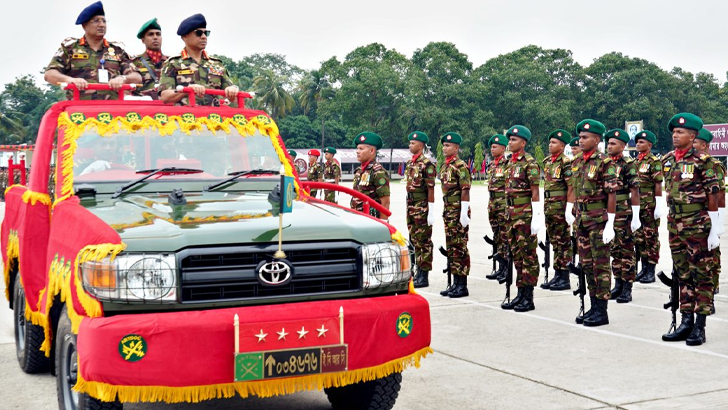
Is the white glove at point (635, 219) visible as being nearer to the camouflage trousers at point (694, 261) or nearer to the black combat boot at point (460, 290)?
the camouflage trousers at point (694, 261)

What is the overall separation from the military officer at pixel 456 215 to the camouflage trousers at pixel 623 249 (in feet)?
5.95

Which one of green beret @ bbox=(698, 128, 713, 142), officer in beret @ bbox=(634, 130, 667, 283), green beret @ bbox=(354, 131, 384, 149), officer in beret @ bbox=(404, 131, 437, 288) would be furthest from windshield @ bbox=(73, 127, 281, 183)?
officer in beret @ bbox=(634, 130, 667, 283)

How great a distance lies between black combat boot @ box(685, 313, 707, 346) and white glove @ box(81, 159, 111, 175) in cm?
513

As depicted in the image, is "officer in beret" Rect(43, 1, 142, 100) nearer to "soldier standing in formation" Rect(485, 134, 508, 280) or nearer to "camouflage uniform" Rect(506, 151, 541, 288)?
"camouflage uniform" Rect(506, 151, 541, 288)

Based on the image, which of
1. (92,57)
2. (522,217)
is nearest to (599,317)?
(522,217)

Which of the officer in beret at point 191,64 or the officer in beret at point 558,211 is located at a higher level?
the officer in beret at point 191,64

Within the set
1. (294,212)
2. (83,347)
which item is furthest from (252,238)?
(83,347)

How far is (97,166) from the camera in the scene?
17.7 ft

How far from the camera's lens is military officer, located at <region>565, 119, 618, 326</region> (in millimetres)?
8133

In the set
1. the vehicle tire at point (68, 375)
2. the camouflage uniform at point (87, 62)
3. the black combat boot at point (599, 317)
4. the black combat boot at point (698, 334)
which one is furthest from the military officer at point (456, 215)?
the vehicle tire at point (68, 375)

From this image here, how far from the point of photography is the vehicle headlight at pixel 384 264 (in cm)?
443

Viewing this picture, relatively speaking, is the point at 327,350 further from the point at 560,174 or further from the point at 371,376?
the point at 560,174

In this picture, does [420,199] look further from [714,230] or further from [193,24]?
[193,24]

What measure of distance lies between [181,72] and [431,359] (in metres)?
3.15
